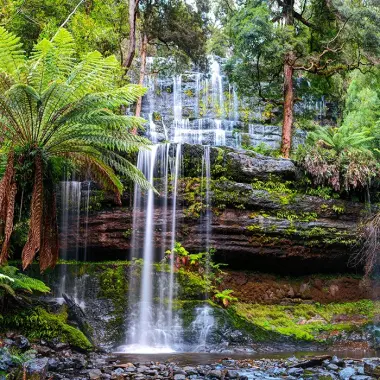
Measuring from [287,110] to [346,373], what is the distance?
354 inches

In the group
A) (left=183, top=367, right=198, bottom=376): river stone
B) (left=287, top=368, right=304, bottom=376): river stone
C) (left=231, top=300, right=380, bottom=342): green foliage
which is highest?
(left=183, top=367, right=198, bottom=376): river stone

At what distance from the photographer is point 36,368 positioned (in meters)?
5.66

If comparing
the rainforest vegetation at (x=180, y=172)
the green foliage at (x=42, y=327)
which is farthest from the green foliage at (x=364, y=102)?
the green foliage at (x=42, y=327)

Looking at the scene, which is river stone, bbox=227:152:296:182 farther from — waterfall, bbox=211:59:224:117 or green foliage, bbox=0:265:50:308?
waterfall, bbox=211:59:224:117

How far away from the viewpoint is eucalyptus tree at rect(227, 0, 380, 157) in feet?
41.2

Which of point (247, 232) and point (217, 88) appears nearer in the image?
point (247, 232)

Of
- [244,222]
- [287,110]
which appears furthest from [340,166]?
[244,222]

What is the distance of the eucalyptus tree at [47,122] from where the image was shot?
7152 millimetres

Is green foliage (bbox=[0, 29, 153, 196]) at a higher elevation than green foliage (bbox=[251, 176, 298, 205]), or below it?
higher

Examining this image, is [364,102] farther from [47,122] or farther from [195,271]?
[47,122]

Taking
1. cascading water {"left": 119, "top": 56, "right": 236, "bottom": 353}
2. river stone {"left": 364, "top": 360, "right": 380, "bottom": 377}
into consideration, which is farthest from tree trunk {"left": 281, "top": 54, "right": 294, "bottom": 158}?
river stone {"left": 364, "top": 360, "right": 380, "bottom": 377}

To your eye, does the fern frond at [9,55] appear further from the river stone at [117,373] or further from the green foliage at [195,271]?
the green foliage at [195,271]

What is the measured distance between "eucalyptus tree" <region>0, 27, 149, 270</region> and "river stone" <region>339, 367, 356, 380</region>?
504cm

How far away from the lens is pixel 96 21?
14859 mm
